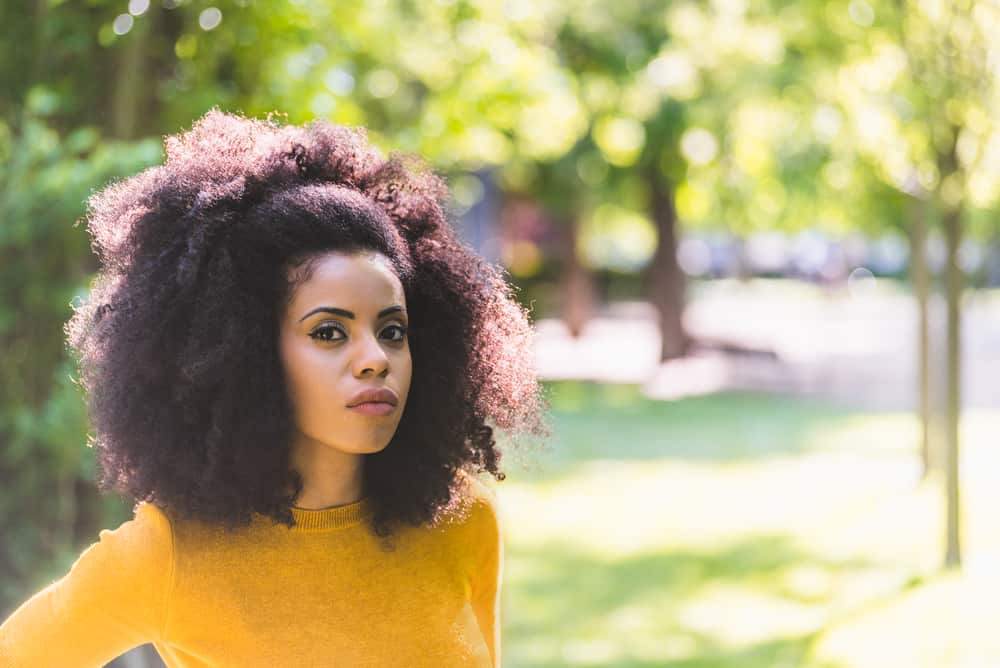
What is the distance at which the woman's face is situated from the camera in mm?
1809

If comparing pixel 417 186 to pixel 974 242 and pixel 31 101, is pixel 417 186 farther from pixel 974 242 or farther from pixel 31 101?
pixel 974 242

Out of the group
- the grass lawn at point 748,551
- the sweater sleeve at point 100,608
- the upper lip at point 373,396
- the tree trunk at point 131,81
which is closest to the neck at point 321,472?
the upper lip at point 373,396

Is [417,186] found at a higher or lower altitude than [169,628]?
higher

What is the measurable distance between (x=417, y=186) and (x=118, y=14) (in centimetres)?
267

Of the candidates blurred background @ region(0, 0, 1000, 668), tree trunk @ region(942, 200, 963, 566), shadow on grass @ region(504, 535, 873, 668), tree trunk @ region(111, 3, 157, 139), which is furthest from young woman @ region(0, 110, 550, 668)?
tree trunk @ region(942, 200, 963, 566)

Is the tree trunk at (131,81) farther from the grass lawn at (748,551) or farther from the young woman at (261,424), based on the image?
the young woman at (261,424)

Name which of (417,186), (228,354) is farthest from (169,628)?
(417,186)

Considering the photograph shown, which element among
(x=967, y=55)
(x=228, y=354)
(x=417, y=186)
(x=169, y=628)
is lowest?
(x=169, y=628)

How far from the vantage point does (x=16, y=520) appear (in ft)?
14.3

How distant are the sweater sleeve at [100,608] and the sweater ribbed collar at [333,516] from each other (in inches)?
7.2

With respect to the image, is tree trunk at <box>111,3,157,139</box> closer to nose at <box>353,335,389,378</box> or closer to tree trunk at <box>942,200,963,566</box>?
nose at <box>353,335,389,378</box>

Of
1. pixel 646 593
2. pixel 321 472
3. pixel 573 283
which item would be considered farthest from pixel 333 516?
pixel 573 283

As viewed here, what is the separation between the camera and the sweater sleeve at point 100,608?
165 cm

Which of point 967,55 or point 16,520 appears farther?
point 967,55
